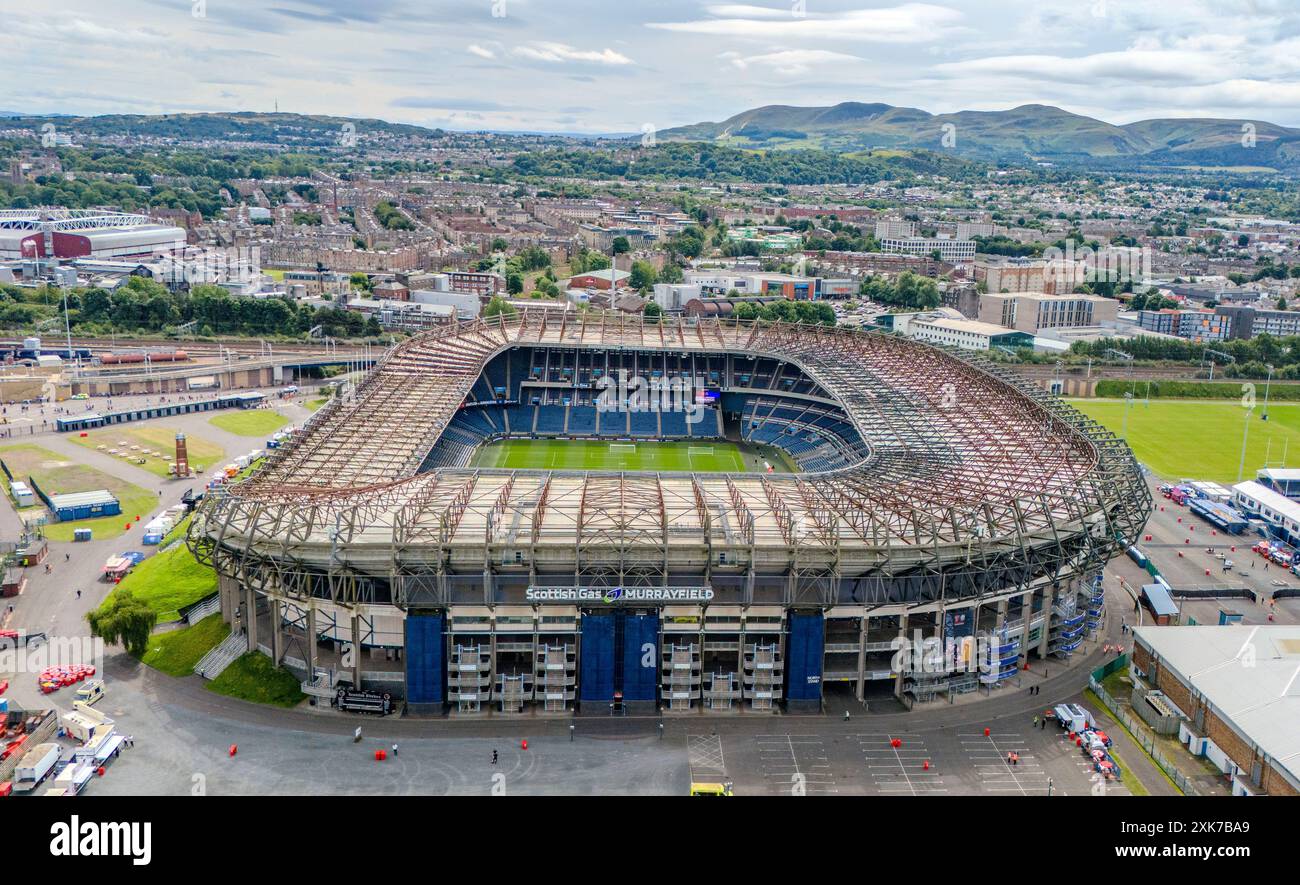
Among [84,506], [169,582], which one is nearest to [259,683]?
[169,582]

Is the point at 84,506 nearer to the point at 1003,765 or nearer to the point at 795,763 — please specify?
the point at 795,763

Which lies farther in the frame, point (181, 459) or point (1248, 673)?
point (181, 459)

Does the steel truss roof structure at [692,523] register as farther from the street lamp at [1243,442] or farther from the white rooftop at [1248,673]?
the street lamp at [1243,442]

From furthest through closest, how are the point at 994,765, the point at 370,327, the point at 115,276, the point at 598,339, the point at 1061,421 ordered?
the point at 115,276, the point at 370,327, the point at 598,339, the point at 1061,421, the point at 994,765

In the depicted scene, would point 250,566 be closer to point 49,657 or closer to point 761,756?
point 49,657

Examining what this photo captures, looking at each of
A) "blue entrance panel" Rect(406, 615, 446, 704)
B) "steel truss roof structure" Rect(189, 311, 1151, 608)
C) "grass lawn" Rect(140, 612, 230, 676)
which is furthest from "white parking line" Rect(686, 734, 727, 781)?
"grass lawn" Rect(140, 612, 230, 676)

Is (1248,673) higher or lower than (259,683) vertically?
higher

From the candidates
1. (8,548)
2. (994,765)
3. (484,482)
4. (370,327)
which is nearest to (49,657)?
(8,548)
